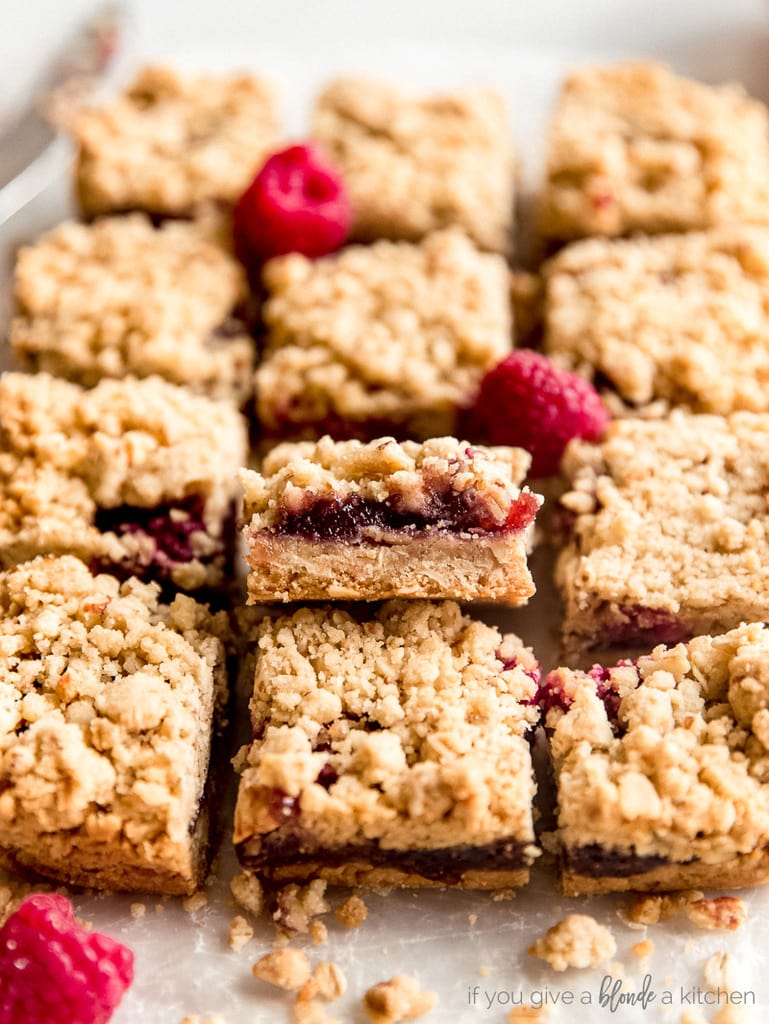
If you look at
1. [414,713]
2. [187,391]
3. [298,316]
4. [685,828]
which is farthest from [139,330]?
[685,828]

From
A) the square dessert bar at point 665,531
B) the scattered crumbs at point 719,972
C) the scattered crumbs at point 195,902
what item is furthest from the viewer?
the square dessert bar at point 665,531

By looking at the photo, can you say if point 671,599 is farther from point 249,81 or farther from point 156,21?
point 156,21

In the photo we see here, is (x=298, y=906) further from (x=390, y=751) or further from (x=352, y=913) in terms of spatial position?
(x=390, y=751)

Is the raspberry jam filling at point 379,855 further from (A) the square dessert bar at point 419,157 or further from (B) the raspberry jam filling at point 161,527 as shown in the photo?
(A) the square dessert bar at point 419,157

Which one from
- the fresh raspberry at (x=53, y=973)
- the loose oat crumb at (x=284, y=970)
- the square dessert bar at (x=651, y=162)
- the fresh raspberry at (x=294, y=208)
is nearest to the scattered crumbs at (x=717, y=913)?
the loose oat crumb at (x=284, y=970)

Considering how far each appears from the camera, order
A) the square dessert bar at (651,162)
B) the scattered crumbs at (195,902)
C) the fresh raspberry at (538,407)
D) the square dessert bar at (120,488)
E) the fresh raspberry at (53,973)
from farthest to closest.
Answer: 1. the square dessert bar at (651,162)
2. the fresh raspberry at (538,407)
3. the square dessert bar at (120,488)
4. the scattered crumbs at (195,902)
5. the fresh raspberry at (53,973)

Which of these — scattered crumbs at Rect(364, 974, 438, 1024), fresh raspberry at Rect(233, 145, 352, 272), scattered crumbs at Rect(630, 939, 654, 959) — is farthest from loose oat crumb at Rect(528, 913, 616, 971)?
fresh raspberry at Rect(233, 145, 352, 272)

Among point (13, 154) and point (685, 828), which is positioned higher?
point (13, 154)
